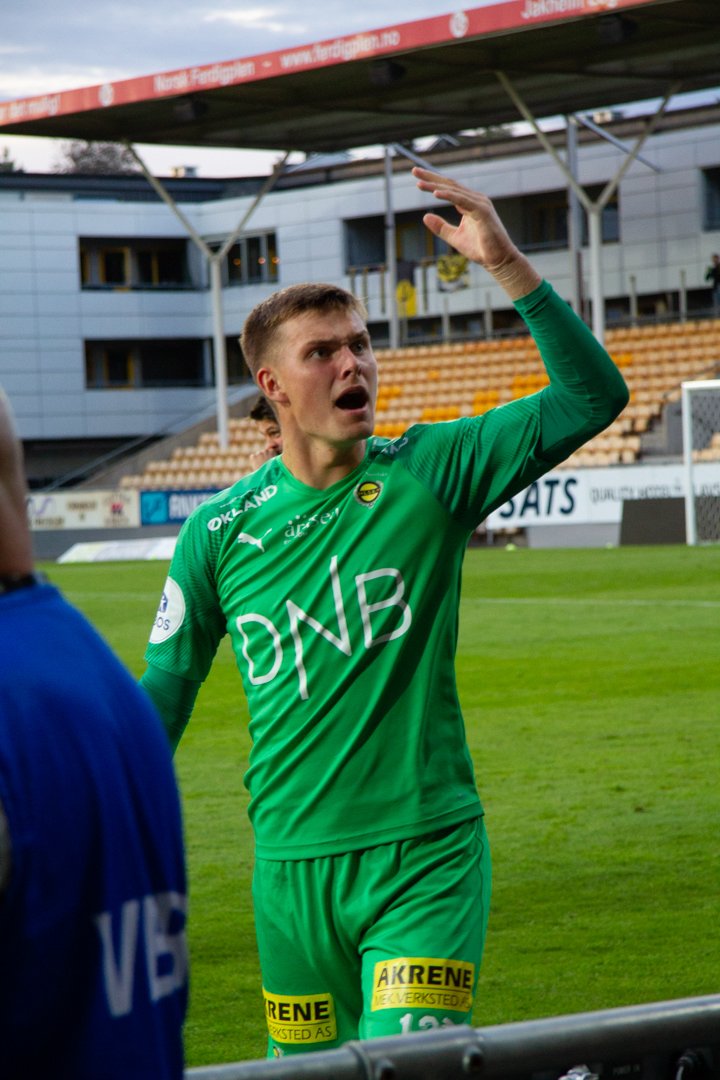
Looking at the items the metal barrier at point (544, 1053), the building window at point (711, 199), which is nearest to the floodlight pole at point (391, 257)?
the building window at point (711, 199)

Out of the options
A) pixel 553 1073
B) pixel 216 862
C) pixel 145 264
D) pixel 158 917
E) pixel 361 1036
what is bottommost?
pixel 216 862

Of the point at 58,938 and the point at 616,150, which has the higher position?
the point at 616,150

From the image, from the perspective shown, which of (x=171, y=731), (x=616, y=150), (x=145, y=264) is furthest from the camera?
(x=145, y=264)

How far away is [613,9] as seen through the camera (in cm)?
2700

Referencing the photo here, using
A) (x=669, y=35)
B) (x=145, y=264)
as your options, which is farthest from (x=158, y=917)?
(x=145, y=264)

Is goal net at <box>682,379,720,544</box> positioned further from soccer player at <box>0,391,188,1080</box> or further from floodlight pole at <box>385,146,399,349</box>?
soccer player at <box>0,391,188,1080</box>

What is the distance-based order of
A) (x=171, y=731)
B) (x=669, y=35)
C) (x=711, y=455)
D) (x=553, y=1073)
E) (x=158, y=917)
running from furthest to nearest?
(x=669, y=35) → (x=711, y=455) → (x=171, y=731) → (x=553, y=1073) → (x=158, y=917)

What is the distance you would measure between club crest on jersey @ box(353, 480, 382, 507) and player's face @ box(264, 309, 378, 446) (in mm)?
96

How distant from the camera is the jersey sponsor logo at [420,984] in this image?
10.6 ft

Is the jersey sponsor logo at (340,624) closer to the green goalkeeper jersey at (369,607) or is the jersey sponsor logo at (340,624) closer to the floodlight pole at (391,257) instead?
the green goalkeeper jersey at (369,607)

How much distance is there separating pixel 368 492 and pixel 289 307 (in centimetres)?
44

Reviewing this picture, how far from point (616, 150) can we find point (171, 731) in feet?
140

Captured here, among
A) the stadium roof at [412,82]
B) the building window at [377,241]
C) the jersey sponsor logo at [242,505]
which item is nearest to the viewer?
the jersey sponsor logo at [242,505]

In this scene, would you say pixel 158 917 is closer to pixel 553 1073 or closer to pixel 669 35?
pixel 553 1073
